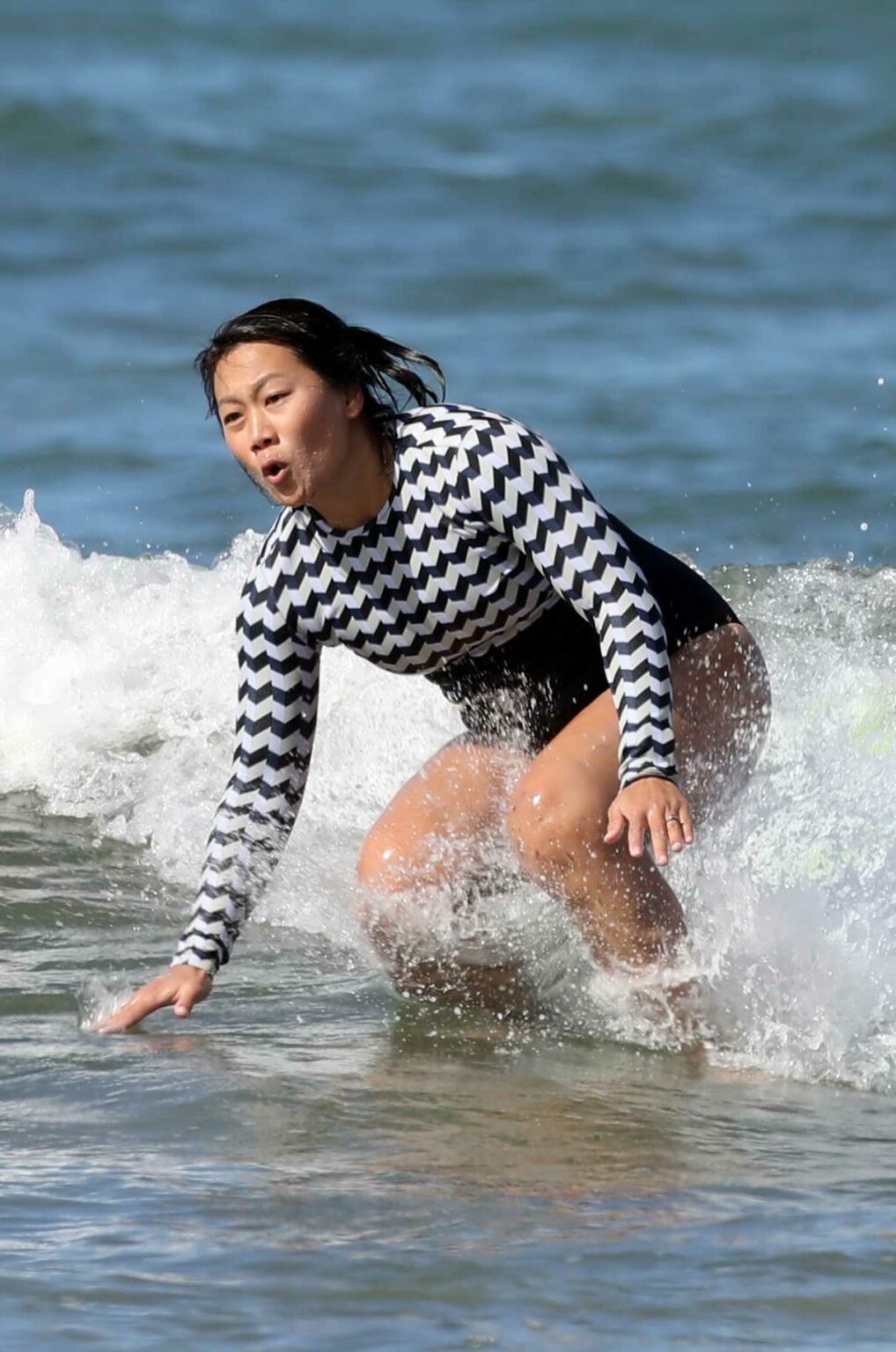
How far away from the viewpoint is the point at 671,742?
3488mm

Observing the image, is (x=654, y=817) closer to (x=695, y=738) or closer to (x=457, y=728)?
(x=695, y=738)

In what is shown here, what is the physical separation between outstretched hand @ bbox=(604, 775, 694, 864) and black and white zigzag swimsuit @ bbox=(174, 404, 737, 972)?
53mm

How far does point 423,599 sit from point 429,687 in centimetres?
275

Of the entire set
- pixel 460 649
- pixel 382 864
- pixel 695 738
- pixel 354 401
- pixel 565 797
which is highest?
pixel 354 401

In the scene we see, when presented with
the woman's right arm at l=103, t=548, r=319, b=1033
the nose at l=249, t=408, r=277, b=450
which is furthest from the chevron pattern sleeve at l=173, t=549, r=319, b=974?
the nose at l=249, t=408, r=277, b=450

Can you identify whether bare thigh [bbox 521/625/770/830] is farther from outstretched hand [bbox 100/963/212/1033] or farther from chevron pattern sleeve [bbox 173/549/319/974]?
outstretched hand [bbox 100/963/212/1033]

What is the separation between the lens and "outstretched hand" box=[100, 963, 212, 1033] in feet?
12.3

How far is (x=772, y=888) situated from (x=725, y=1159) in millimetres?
1010

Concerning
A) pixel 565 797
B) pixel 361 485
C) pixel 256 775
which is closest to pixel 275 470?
pixel 361 485

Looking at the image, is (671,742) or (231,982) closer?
(671,742)

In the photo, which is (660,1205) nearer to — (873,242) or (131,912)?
(131,912)

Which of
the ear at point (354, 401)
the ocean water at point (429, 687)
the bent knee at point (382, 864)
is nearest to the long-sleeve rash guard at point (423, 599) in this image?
the ear at point (354, 401)

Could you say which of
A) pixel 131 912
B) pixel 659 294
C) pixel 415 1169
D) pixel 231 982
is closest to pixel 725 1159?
pixel 415 1169

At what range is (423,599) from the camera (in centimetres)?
379
